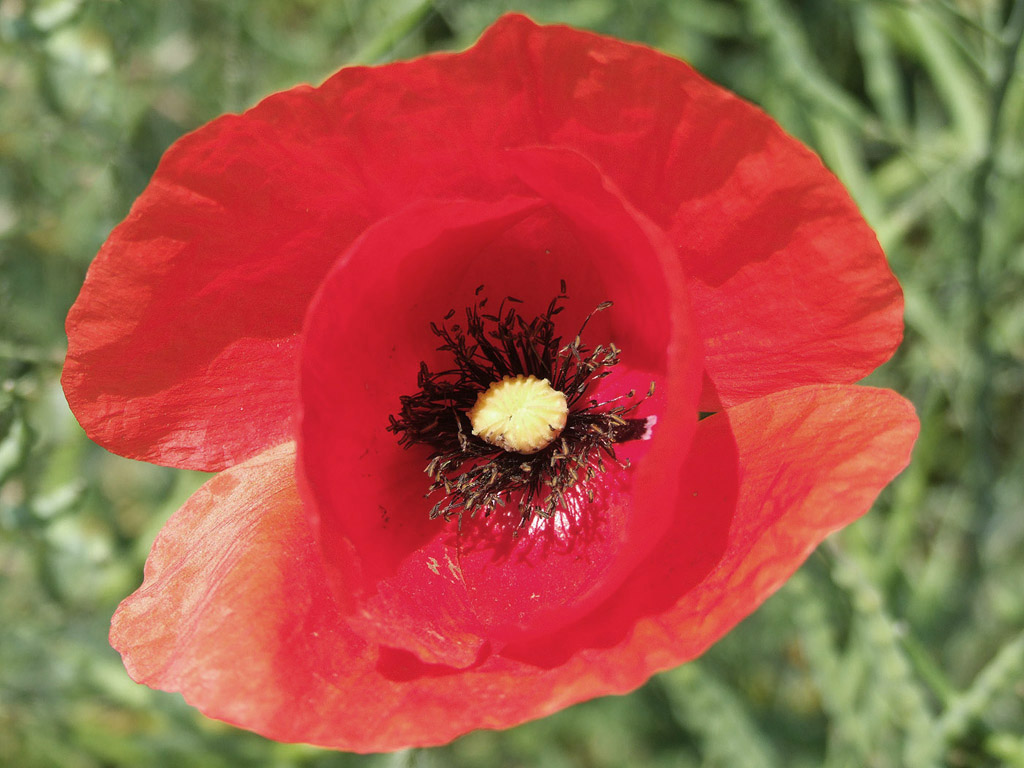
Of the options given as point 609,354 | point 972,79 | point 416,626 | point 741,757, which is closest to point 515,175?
point 609,354

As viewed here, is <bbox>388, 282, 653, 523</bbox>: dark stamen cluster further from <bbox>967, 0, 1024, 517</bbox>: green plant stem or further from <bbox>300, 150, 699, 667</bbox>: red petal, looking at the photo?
<bbox>967, 0, 1024, 517</bbox>: green plant stem

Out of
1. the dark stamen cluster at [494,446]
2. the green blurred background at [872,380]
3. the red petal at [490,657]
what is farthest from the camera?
the green blurred background at [872,380]

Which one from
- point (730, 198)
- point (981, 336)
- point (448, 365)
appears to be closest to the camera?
point (730, 198)

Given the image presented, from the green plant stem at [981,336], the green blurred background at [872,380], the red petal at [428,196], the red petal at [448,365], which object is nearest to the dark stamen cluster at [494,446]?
the red petal at [448,365]

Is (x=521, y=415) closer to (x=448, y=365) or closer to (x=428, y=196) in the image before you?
(x=448, y=365)

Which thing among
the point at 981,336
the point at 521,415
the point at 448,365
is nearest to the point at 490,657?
the point at 521,415

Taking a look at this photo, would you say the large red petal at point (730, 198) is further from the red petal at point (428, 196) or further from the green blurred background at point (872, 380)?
the green blurred background at point (872, 380)

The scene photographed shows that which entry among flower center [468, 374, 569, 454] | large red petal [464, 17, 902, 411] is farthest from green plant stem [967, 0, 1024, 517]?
flower center [468, 374, 569, 454]
